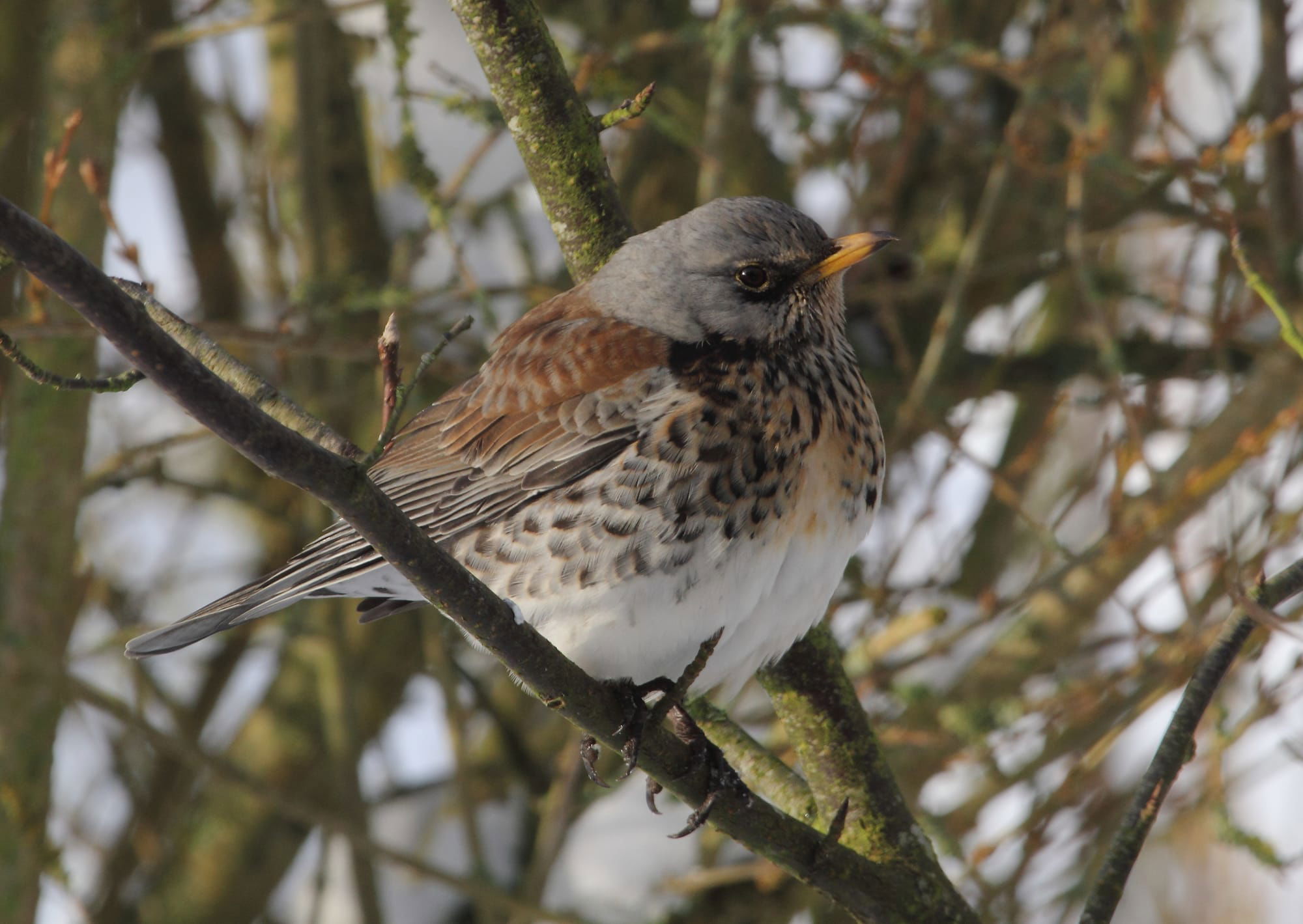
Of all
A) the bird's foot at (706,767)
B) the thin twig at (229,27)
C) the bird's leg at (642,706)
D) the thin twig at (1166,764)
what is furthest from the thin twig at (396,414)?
the thin twig at (229,27)

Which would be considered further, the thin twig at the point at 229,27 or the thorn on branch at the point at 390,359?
the thin twig at the point at 229,27

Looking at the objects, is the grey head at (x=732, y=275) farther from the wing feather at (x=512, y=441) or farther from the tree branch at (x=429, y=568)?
the tree branch at (x=429, y=568)

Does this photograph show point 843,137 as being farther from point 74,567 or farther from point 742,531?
point 74,567

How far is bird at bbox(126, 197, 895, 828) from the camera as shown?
275 centimetres

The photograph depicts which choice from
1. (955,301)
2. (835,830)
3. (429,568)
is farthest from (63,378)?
(955,301)

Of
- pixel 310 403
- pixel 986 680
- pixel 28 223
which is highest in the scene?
pixel 310 403

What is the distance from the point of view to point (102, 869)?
526 centimetres

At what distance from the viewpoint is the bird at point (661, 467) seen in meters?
2.75

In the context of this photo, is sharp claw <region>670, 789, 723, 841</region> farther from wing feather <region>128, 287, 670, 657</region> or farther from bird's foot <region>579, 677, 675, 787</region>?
wing feather <region>128, 287, 670, 657</region>

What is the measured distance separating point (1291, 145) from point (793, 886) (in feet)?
9.28

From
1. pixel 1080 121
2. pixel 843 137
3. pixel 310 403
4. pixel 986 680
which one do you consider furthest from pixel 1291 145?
pixel 310 403

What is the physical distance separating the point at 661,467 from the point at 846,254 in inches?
27.0

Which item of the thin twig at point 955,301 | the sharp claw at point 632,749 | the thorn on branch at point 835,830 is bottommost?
the thorn on branch at point 835,830

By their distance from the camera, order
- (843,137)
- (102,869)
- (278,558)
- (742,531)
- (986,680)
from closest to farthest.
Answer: (742,531) → (986,680) → (843,137) → (102,869) → (278,558)
